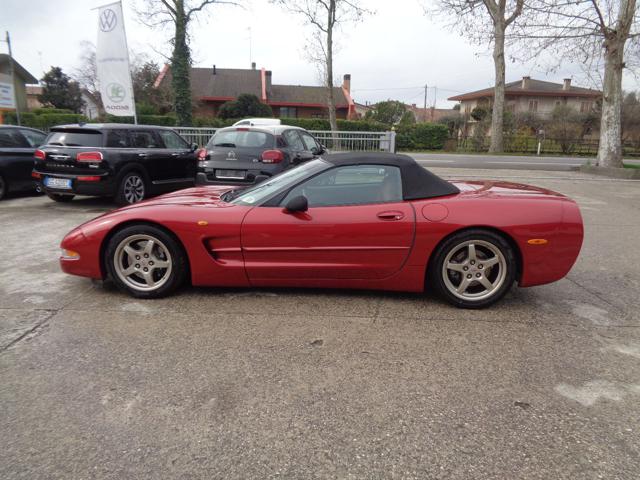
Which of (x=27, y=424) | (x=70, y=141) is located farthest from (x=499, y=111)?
(x=27, y=424)

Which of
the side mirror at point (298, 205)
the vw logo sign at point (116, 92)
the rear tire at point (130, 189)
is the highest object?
the vw logo sign at point (116, 92)

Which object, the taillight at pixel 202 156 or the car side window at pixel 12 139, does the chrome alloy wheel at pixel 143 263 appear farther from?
the car side window at pixel 12 139

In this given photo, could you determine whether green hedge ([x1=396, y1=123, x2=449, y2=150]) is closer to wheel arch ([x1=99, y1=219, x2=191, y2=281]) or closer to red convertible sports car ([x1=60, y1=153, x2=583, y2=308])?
red convertible sports car ([x1=60, y1=153, x2=583, y2=308])

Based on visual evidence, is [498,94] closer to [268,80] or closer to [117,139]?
[117,139]

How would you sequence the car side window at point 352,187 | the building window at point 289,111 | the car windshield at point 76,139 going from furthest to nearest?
the building window at point 289,111
the car windshield at point 76,139
the car side window at point 352,187

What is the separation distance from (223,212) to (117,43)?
1189cm

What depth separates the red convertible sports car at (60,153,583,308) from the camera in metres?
3.58

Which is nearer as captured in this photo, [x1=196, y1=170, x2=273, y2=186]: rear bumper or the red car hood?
the red car hood

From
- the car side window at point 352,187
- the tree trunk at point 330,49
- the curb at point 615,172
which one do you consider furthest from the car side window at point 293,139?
the tree trunk at point 330,49

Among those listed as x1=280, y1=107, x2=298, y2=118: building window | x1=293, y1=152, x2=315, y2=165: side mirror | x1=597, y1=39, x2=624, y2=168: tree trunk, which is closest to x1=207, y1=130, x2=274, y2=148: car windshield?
x1=293, y1=152, x2=315, y2=165: side mirror

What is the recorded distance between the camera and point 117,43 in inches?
511

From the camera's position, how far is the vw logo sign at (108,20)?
12802mm

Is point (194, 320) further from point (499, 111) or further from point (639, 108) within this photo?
point (639, 108)

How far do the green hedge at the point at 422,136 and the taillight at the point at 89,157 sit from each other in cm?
2557
